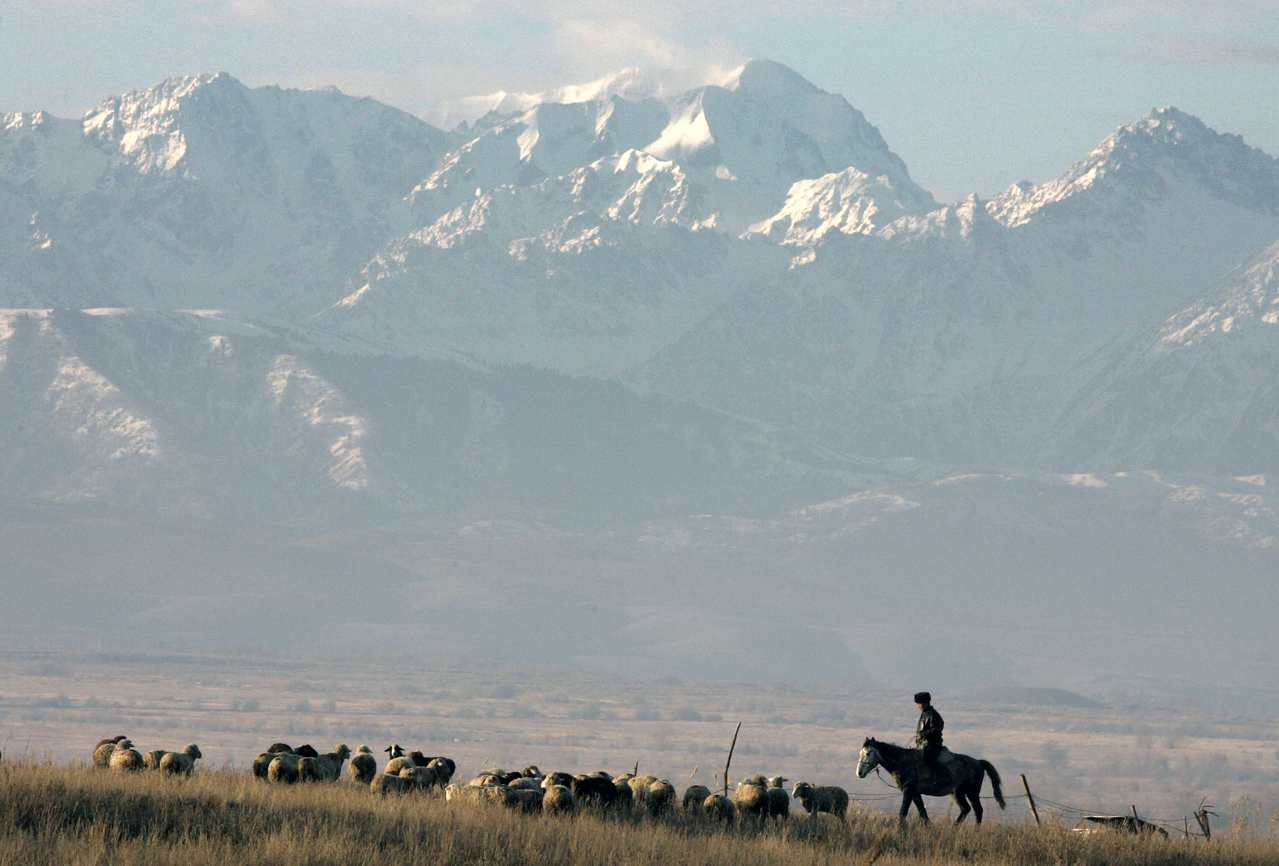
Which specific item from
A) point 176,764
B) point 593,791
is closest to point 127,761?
point 176,764

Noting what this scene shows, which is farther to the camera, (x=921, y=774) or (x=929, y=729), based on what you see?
(x=921, y=774)

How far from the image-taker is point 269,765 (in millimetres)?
42844

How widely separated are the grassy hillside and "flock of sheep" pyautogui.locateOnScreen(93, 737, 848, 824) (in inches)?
35.0

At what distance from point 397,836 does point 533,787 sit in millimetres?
5381

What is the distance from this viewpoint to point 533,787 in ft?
128

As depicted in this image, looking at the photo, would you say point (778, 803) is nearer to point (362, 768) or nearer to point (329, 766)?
point (362, 768)

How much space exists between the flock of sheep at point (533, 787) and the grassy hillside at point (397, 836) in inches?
35.0

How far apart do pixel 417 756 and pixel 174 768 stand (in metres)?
6.47

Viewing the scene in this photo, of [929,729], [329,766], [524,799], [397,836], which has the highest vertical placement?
[929,729]

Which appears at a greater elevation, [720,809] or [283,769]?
[283,769]

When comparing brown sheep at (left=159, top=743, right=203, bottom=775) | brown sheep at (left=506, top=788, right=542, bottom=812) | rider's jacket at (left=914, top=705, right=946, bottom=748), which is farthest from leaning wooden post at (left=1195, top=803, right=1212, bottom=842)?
brown sheep at (left=159, top=743, right=203, bottom=775)

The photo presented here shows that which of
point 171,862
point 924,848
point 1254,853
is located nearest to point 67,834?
point 171,862

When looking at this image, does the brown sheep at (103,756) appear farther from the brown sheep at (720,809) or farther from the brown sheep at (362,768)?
the brown sheep at (720,809)

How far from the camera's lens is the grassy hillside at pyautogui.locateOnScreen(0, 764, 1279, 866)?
31.8 meters
